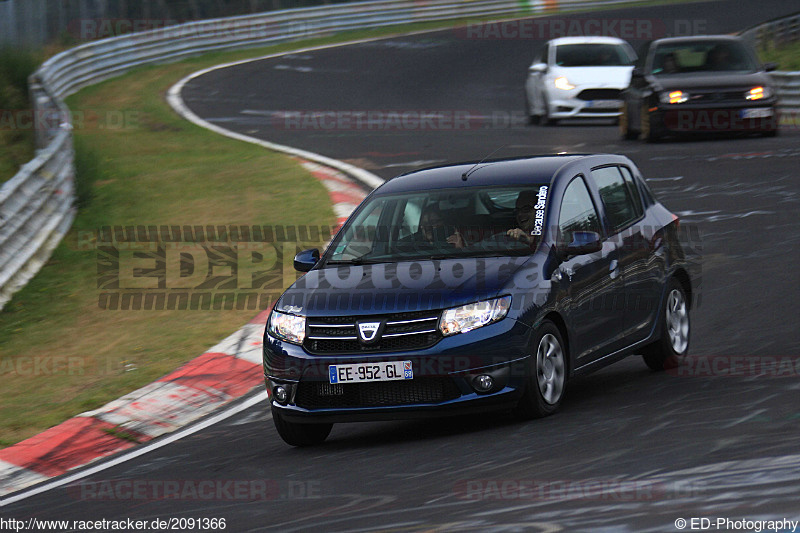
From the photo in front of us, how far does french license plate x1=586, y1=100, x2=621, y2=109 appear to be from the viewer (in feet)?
75.3

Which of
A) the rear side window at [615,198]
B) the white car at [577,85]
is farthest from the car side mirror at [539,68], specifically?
the rear side window at [615,198]

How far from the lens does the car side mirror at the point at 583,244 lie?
26.3 feet

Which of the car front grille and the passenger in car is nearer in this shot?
the passenger in car

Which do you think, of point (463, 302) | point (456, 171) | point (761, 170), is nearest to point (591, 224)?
point (456, 171)

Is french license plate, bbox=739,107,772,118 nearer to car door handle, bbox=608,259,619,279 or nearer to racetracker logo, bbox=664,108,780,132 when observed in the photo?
racetracker logo, bbox=664,108,780,132

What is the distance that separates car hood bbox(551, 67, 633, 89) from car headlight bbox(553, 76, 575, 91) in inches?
2.1

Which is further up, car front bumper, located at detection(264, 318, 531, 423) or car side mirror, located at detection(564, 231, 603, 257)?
car side mirror, located at detection(564, 231, 603, 257)

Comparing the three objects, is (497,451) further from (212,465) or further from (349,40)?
(349,40)

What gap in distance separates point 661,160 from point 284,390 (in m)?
11.2

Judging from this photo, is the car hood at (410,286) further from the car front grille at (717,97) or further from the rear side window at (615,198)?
the car front grille at (717,97)

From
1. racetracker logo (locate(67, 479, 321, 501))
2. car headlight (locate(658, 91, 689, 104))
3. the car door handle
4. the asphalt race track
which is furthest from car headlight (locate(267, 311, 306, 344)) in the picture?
car headlight (locate(658, 91, 689, 104))

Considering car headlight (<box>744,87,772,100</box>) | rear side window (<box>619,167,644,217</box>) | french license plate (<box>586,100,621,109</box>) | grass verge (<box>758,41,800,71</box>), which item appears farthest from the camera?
grass verge (<box>758,41,800,71</box>)

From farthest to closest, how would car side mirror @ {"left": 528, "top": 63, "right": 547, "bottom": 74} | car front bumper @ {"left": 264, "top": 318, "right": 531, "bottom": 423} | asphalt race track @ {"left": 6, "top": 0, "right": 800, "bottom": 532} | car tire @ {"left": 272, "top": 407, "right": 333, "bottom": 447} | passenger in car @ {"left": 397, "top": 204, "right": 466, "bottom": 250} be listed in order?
car side mirror @ {"left": 528, "top": 63, "right": 547, "bottom": 74}
passenger in car @ {"left": 397, "top": 204, "right": 466, "bottom": 250}
car tire @ {"left": 272, "top": 407, "right": 333, "bottom": 447}
car front bumper @ {"left": 264, "top": 318, "right": 531, "bottom": 423}
asphalt race track @ {"left": 6, "top": 0, "right": 800, "bottom": 532}

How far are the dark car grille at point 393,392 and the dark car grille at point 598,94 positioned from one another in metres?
16.0
